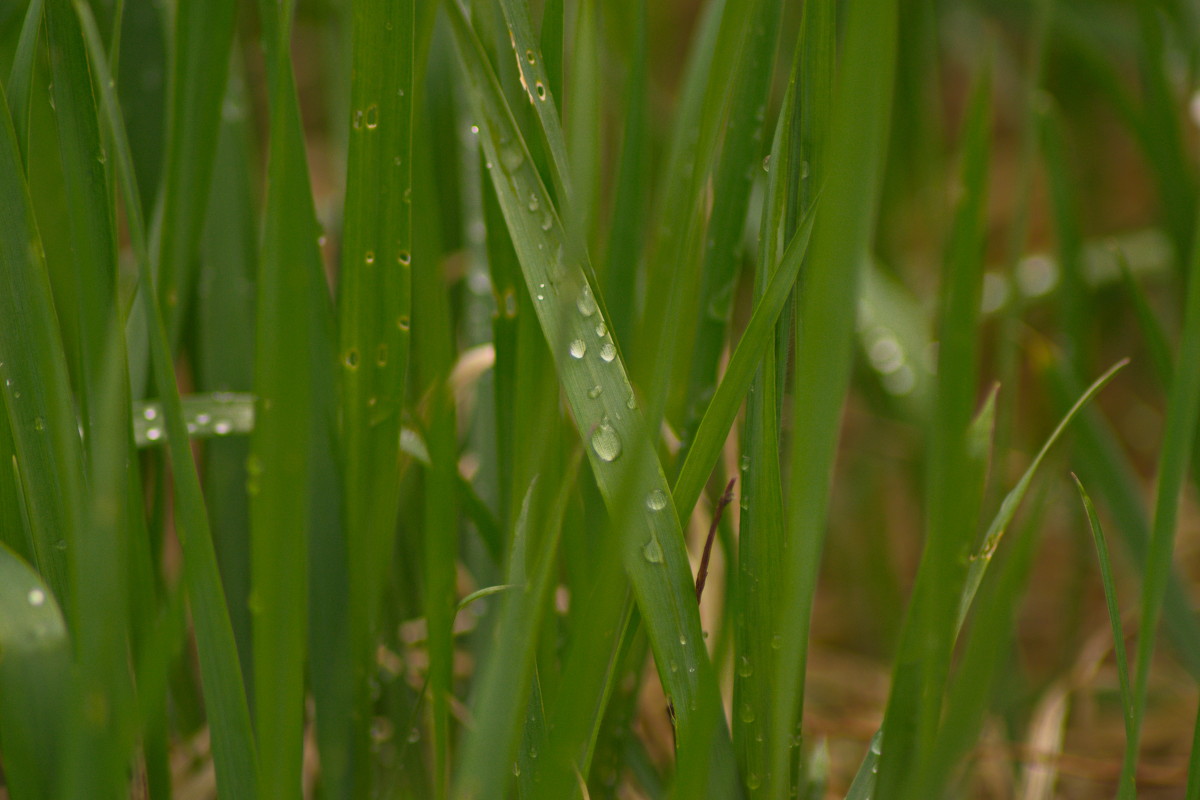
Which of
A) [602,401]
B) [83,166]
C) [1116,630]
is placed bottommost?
[1116,630]

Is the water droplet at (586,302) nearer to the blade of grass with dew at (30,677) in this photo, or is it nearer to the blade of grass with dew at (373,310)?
the blade of grass with dew at (373,310)

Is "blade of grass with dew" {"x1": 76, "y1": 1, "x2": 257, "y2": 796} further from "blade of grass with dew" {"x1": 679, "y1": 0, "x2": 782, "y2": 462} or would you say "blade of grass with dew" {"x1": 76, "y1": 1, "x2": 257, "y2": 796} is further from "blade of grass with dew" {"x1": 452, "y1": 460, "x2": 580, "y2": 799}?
"blade of grass with dew" {"x1": 679, "y1": 0, "x2": 782, "y2": 462}

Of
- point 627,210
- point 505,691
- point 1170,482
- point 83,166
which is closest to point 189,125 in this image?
point 83,166

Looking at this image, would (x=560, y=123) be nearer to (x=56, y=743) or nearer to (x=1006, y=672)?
(x=56, y=743)

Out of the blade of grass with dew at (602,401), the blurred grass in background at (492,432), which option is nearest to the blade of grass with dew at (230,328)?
the blurred grass in background at (492,432)

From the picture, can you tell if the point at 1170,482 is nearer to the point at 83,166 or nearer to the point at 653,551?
the point at 653,551

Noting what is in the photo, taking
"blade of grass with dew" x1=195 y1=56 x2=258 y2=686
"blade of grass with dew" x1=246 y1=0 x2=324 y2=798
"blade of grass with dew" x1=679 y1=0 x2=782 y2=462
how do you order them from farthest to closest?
"blade of grass with dew" x1=195 y1=56 x2=258 y2=686 → "blade of grass with dew" x1=679 y1=0 x2=782 y2=462 → "blade of grass with dew" x1=246 y1=0 x2=324 y2=798

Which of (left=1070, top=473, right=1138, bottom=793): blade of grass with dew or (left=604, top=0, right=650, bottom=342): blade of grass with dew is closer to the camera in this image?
(left=1070, top=473, right=1138, bottom=793): blade of grass with dew

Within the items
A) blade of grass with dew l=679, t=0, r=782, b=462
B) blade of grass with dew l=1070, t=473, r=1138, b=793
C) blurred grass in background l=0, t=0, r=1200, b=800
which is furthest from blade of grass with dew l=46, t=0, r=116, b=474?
blade of grass with dew l=1070, t=473, r=1138, b=793
